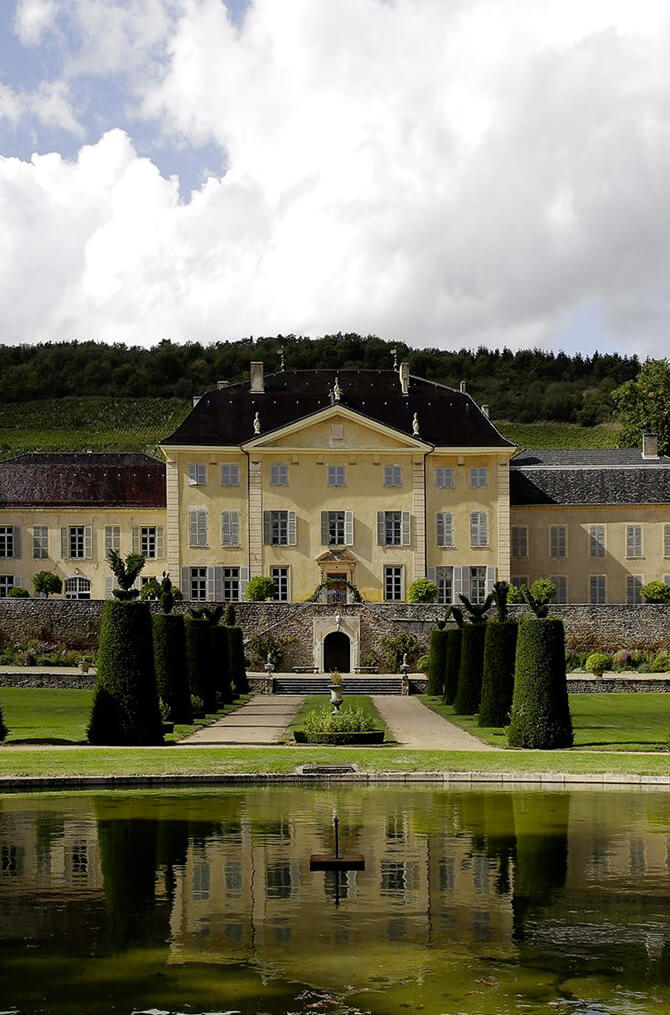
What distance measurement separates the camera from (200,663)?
3288 centimetres

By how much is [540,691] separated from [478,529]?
29475mm

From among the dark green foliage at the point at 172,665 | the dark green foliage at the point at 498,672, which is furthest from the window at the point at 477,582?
the dark green foliage at the point at 172,665

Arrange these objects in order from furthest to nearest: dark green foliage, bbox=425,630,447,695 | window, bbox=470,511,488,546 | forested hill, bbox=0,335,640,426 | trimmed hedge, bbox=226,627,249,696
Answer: forested hill, bbox=0,335,640,426 < window, bbox=470,511,488,546 < trimmed hedge, bbox=226,627,249,696 < dark green foliage, bbox=425,630,447,695

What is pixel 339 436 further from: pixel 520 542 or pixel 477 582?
pixel 520 542

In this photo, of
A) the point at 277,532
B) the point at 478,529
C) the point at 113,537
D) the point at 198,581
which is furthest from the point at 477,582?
the point at 113,537

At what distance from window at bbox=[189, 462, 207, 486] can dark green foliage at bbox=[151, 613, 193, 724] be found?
24.3m

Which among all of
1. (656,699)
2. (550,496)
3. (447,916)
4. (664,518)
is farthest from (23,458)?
(447,916)

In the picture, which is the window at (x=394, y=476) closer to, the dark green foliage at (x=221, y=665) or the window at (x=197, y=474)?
the window at (x=197, y=474)

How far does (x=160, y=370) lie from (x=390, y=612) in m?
62.8

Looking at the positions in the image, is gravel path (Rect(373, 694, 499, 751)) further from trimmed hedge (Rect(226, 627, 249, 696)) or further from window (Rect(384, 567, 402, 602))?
window (Rect(384, 567, 402, 602))

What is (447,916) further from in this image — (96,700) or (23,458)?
(23,458)

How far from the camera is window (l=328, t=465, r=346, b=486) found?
5278 centimetres

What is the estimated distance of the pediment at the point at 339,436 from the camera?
52.4 meters

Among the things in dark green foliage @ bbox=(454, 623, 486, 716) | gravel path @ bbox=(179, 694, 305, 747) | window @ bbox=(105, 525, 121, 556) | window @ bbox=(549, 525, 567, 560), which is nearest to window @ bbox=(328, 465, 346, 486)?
window @ bbox=(549, 525, 567, 560)
